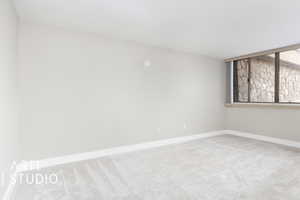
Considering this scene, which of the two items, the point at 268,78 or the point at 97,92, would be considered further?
the point at 268,78

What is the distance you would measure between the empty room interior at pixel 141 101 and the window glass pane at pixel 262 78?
0.03 meters

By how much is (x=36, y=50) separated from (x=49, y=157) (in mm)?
1688

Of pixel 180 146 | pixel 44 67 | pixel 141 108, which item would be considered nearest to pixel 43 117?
pixel 44 67

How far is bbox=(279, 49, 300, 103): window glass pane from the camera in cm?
356

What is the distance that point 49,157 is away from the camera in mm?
2434

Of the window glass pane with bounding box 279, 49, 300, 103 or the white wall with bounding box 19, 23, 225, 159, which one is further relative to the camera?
the window glass pane with bounding box 279, 49, 300, 103

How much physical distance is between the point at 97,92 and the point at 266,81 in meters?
4.24

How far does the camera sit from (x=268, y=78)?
3988 millimetres

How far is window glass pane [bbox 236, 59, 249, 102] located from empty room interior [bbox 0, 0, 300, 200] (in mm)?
207

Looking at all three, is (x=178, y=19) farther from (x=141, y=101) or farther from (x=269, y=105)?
(x=269, y=105)

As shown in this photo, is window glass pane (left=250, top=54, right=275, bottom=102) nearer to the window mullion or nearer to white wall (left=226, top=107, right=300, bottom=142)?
the window mullion

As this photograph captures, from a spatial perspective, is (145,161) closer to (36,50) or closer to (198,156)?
(198,156)

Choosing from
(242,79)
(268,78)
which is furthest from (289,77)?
(242,79)

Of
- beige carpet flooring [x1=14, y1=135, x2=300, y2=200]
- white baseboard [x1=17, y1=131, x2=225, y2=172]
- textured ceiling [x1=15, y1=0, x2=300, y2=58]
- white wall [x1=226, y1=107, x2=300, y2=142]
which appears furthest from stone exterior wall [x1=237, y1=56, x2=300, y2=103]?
white baseboard [x1=17, y1=131, x2=225, y2=172]
